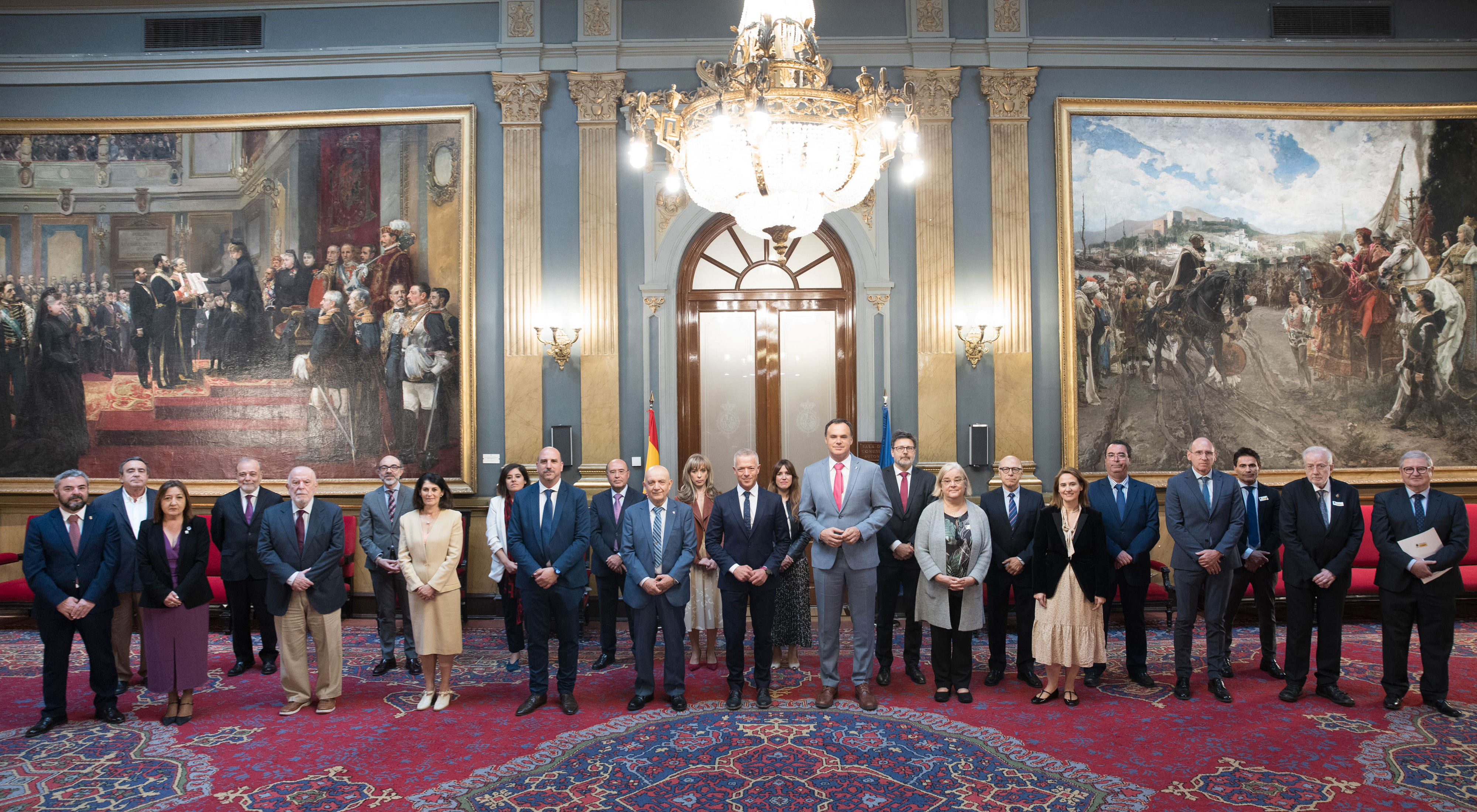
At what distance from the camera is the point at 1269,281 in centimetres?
872

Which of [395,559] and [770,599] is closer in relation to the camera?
[770,599]

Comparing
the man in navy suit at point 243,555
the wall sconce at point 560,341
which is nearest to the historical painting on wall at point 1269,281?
the wall sconce at point 560,341

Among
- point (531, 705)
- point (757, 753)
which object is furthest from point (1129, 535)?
point (531, 705)

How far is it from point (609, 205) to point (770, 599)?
463 centimetres

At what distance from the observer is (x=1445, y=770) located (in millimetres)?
4566

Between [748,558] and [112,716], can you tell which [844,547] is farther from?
[112,716]

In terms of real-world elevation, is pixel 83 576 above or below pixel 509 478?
below

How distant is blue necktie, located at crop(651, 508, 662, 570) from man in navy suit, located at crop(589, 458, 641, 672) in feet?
2.85

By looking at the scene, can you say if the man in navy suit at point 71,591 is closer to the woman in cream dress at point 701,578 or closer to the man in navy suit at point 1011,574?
the woman in cream dress at point 701,578

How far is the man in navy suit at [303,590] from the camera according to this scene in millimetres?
5629

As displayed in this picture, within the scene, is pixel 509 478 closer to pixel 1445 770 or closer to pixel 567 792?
pixel 567 792

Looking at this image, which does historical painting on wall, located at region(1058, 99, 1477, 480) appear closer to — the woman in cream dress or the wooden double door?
the wooden double door

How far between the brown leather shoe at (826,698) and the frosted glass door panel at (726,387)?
3386 mm

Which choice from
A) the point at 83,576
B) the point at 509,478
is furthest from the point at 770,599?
the point at 83,576
